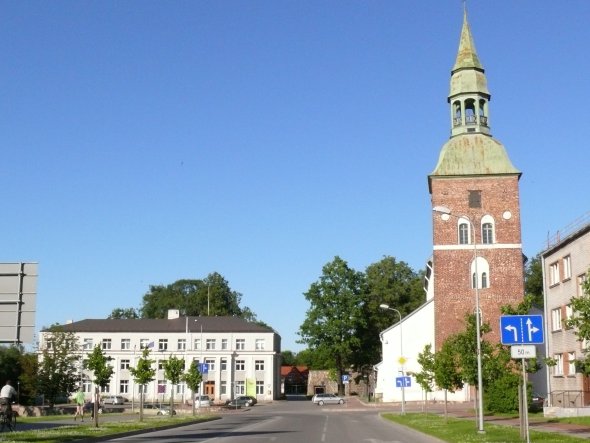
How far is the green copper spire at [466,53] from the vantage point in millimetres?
60438

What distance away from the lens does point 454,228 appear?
61.2m

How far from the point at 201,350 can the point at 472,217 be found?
48774 millimetres

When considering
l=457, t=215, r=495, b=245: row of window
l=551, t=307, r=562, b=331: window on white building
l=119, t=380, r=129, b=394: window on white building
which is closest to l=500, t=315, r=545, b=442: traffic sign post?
l=551, t=307, r=562, b=331: window on white building

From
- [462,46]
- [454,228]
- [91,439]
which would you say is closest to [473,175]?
[454,228]

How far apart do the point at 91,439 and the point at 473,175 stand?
43.2 meters

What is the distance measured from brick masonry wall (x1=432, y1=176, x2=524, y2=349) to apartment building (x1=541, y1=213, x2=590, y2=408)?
10.9 metres

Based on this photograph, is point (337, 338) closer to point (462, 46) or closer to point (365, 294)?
point (365, 294)

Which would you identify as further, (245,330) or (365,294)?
(245,330)

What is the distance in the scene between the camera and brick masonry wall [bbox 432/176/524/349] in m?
60.1

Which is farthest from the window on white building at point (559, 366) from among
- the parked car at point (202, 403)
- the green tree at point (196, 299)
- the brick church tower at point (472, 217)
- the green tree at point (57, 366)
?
the green tree at point (196, 299)

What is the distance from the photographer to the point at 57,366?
63000mm

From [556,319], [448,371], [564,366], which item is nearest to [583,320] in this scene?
[448,371]

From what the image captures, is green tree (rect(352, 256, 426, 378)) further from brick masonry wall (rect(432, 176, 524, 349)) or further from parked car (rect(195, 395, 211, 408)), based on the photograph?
brick masonry wall (rect(432, 176, 524, 349))

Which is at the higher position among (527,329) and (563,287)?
(563,287)
